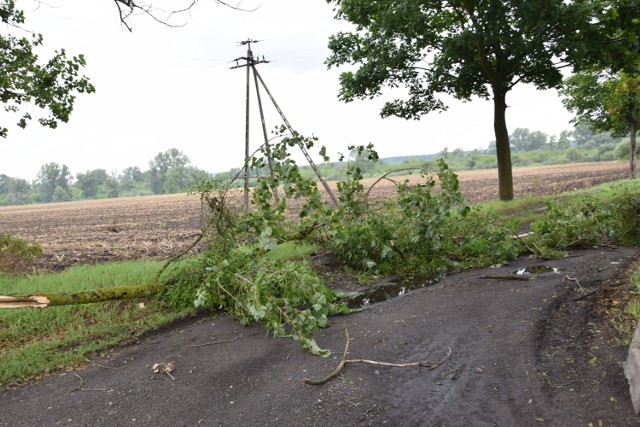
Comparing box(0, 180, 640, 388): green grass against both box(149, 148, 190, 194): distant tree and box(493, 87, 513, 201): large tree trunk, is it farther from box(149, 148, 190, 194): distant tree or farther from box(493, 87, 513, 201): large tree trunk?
box(149, 148, 190, 194): distant tree

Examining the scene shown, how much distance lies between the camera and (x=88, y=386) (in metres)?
4.95

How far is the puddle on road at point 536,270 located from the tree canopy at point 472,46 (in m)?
6.90

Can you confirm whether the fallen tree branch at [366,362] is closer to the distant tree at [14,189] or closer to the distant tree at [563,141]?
the distant tree at [14,189]

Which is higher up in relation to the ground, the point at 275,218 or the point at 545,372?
the point at 275,218

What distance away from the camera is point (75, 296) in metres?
6.54

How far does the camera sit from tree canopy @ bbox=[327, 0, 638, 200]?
1304cm

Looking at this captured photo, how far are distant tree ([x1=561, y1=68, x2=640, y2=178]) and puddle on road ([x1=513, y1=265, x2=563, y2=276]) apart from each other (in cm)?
1405

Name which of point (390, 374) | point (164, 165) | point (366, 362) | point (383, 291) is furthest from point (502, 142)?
point (164, 165)

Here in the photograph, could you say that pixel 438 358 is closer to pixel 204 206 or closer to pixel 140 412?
pixel 140 412

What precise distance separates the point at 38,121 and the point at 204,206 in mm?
4806

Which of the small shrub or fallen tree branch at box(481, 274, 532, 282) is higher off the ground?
the small shrub

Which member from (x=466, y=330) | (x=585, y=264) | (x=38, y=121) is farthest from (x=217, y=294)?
(x=38, y=121)

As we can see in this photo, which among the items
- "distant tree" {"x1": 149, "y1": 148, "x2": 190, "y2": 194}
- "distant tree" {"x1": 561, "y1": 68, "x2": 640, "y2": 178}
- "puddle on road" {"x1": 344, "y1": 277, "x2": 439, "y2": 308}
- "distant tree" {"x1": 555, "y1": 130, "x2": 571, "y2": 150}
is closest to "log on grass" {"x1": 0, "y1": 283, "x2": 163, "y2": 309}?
"puddle on road" {"x1": 344, "y1": 277, "x2": 439, "y2": 308}

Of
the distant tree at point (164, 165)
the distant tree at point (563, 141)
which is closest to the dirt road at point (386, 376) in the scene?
the distant tree at point (164, 165)
